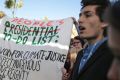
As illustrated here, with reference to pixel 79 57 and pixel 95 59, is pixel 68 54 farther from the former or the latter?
pixel 95 59

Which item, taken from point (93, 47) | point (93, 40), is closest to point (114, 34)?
point (93, 47)

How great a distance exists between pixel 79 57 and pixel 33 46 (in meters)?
2.74

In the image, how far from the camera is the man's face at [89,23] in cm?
272

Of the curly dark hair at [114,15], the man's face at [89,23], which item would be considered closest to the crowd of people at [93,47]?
the man's face at [89,23]

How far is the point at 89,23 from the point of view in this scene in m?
2.76

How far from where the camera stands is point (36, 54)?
532cm

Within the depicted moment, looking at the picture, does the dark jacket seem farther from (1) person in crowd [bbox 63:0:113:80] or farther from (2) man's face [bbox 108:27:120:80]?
(2) man's face [bbox 108:27:120:80]

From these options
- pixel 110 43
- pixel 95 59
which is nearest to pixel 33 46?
pixel 95 59

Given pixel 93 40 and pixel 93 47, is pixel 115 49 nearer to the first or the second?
pixel 93 47

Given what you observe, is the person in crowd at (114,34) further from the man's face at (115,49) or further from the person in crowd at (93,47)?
the person in crowd at (93,47)

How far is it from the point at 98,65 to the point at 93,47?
233mm

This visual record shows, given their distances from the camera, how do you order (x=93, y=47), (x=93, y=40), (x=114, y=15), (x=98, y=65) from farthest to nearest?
(x=93, y=40), (x=93, y=47), (x=98, y=65), (x=114, y=15)

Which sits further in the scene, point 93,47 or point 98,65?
point 93,47

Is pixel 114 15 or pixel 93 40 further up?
pixel 114 15
